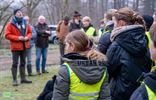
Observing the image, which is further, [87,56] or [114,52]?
[114,52]

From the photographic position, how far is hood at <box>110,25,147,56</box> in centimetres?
353

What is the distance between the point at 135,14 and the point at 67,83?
1184mm

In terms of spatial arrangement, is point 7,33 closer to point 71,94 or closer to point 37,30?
point 37,30

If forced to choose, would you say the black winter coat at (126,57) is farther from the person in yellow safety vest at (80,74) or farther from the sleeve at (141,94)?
the sleeve at (141,94)

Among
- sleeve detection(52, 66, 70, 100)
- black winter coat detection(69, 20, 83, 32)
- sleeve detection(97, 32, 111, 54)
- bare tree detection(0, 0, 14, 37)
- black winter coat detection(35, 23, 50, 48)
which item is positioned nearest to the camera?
sleeve detection(52, 66, 70, 100)

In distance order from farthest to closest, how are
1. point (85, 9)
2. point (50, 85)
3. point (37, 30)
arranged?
point (85, 9)
point (37, 30)
point (50, 85)

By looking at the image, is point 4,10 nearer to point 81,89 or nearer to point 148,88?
Answer: point 81,89

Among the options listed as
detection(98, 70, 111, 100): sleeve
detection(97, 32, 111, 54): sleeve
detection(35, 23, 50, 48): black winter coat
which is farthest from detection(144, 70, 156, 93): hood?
detection(35, 23, 50, 48): black winter coat

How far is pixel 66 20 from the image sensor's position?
1105 centimetres

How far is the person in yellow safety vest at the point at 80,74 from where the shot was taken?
119 inches

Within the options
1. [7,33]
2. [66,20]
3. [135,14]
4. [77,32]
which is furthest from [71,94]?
[66,20]

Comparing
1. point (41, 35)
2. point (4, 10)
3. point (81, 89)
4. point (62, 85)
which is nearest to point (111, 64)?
point (81, 89)

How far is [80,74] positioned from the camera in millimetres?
3041

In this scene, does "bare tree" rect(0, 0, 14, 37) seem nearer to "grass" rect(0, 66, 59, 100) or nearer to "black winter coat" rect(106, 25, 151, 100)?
"grass" rect(0, 66, 59, 100)
